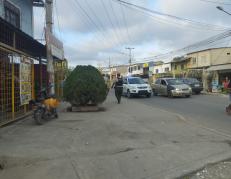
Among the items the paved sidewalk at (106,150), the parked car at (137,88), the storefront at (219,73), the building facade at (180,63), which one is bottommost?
the paved sidewalk at (106,150)

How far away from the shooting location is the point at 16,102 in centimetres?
1262

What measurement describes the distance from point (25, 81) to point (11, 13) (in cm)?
572

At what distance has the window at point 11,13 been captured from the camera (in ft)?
54.6

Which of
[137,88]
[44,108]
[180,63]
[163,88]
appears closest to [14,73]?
[44,108]

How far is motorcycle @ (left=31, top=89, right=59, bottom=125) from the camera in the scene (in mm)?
11461

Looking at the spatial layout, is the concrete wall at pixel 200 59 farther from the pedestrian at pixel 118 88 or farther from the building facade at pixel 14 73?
the building facade at pixel 14 73

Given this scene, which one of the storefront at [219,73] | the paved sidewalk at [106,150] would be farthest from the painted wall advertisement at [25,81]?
the storefront at [219,73]

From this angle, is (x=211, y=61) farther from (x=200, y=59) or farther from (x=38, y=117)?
(x=38, y=117)

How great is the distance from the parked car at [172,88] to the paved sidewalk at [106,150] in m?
16.1

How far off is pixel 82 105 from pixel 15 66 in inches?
165

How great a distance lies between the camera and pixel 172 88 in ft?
90.9

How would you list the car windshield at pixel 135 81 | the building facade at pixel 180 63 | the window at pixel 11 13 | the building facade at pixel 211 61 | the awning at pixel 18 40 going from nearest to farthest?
the awning at pixel 18 40 → the window at pixel 11 13 → the car windshield at pixel 135 81 → the building facade at pixel 211 61 → the building facade at pixel 180 63

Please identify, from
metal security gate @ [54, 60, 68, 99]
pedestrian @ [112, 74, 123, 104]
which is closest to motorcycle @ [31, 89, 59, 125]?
pedestrian @ [112, 74, 123, 104]

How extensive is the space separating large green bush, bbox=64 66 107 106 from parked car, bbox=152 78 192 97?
1241 centimetres
